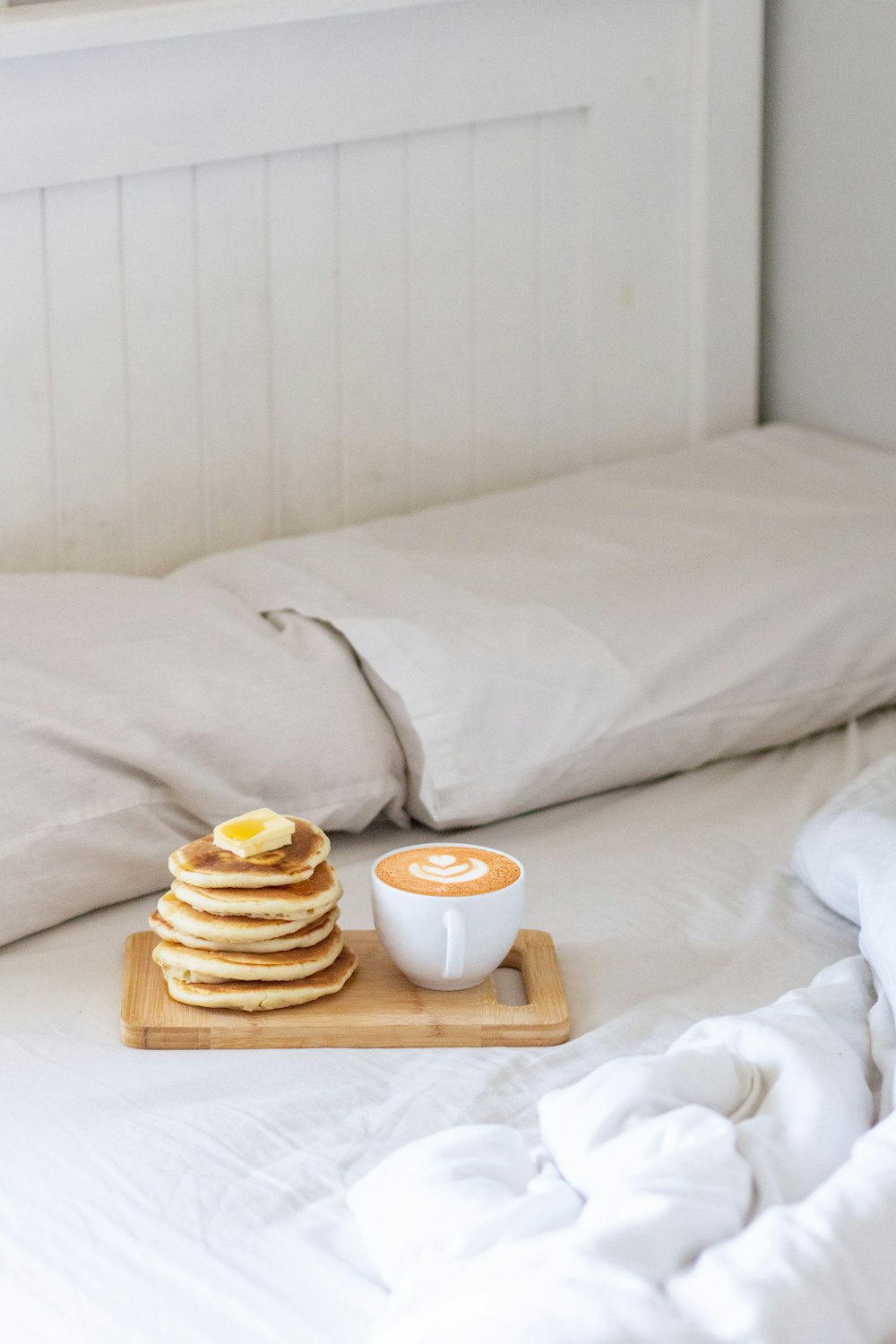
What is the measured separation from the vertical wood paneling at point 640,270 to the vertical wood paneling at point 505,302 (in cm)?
8

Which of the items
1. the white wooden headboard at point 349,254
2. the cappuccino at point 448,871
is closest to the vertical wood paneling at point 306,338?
the white wooden headboard at point 349,254

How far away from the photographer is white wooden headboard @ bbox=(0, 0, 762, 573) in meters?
1.21

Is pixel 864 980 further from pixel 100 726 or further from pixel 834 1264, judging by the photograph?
pixel 100 726

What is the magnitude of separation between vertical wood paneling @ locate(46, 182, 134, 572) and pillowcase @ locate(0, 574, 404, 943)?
0.20 metres

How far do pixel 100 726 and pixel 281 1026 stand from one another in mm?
249

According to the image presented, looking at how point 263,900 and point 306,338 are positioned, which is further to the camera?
point 306,338

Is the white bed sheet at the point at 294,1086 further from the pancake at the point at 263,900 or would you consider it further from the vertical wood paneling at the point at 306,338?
the vertical wood paneling at the point at 306,338

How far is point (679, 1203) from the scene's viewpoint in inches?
21.6

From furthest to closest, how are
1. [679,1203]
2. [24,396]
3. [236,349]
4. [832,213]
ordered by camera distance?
[832,213] → [236,349] → [24,396] → [679,1203]

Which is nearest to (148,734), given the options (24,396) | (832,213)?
(24,396)

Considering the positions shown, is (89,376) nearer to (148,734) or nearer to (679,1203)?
(148,734)

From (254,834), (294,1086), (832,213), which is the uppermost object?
(832,213)

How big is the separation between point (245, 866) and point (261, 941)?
0.04 m

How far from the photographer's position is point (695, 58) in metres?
1.53
